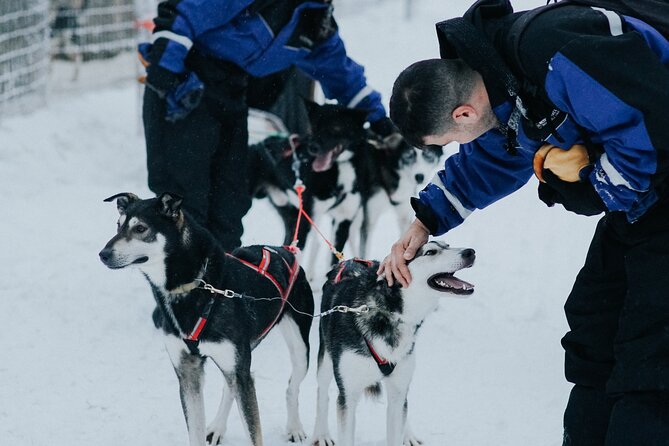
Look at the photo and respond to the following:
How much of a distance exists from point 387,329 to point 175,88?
1577 mm

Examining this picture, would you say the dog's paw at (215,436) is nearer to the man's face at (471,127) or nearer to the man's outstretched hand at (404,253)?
the man's outstretched hand at (404,253)

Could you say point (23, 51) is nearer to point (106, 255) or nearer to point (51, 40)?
point (51, 40)

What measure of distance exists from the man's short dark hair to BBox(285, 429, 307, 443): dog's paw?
1702 millimetres

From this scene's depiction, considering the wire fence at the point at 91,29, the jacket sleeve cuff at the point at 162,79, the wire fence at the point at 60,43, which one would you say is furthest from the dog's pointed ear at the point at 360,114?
the wire fence at the point at 91,29

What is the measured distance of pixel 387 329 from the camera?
2.82m

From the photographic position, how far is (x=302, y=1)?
3.92m

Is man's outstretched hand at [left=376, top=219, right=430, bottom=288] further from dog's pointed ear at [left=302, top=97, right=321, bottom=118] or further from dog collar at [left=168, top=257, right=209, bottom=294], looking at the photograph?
dog's pointed ear at [left=302, top=97, right=321, bottom=118]

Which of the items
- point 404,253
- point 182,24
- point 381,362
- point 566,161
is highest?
point 182,24

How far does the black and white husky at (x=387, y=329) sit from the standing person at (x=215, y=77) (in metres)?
1.30

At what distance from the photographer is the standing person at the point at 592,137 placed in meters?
1.62

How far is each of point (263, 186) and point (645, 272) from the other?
11.0 feet

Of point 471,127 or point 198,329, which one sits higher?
point 471,127

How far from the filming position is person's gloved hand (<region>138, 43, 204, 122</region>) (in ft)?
12.0

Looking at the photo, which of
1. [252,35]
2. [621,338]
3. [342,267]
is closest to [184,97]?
[252,35]
